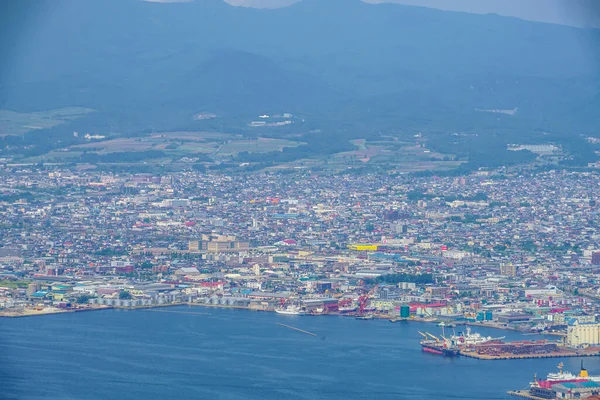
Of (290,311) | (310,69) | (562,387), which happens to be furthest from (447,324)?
(310,69)

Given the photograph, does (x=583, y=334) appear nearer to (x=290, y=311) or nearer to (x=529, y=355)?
(x=529, y=355)

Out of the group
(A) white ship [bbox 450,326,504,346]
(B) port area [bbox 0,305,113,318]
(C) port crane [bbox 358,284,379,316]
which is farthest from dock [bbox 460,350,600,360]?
(B) port area [bbox 0,305,113,318]

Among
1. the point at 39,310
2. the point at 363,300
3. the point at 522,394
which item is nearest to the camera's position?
the point at 522,394

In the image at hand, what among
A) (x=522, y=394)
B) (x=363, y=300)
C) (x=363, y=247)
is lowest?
(x=522, y=394)

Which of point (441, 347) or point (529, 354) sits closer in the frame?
point (529, 354)

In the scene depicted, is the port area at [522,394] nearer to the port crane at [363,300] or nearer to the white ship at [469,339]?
the white ship at [469,339]

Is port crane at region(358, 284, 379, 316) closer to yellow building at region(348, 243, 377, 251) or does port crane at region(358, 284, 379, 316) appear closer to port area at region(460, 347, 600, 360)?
port area at region(460, 347, 600, 360)

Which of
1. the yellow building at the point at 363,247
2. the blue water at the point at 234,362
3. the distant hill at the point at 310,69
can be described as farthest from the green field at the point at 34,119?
the blue water at the point at 234,362
